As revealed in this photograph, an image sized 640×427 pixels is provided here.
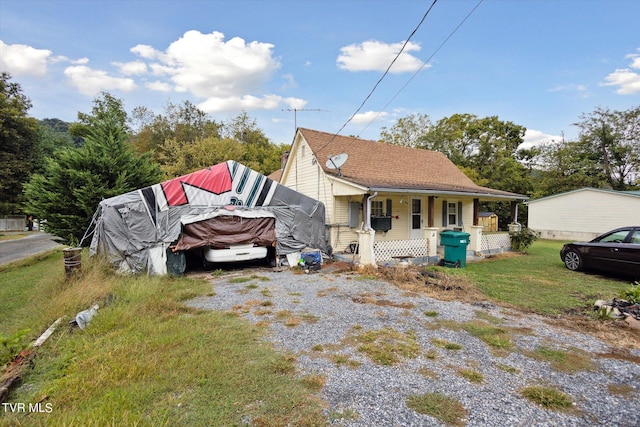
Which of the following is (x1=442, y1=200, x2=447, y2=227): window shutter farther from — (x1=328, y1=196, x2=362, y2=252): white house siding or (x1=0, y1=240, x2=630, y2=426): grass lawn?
(x1=0, y1=240, x2=630, y2=426): grass lawn

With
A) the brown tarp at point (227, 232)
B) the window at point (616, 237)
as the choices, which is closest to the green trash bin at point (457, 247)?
the window at point (616, 237)

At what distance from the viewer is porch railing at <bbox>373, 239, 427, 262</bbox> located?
1060 centimetres

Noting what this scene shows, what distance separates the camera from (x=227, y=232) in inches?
380

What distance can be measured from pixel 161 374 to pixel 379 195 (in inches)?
419

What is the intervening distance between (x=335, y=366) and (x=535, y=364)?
2.56 metres

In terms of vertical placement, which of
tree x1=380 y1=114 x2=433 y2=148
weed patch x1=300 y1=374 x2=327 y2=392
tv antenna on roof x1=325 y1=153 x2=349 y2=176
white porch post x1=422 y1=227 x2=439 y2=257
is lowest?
weed patch x1=300 y1=374 x2=327 y2=392

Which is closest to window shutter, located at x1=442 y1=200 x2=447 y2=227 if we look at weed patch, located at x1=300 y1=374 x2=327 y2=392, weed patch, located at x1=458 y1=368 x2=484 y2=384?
weed patch, located at x1=458 y1=368 x2=484 y2=384

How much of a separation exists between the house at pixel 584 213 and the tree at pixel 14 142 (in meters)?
48.3

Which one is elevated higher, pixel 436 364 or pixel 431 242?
pixel 431 242

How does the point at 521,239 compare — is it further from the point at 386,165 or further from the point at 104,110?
the point at 104,110

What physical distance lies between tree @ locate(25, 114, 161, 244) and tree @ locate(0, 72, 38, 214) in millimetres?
26948

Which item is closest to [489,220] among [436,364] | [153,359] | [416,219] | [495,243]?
[495,243]

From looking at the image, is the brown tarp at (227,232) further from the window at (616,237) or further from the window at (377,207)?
the window at (616,237)

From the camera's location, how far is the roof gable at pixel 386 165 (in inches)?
511
